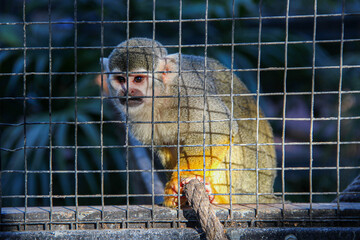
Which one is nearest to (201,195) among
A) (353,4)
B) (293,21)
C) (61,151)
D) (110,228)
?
(110,228)

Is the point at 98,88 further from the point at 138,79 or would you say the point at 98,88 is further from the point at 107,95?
the point at 138,79

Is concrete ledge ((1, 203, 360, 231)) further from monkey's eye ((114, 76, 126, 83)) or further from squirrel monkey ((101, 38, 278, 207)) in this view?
monkey's eye ((114, 76, 126, 83))

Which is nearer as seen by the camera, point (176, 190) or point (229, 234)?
point (229, 234)

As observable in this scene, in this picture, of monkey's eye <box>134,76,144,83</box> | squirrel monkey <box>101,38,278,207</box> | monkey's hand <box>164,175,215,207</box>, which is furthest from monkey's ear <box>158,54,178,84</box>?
monkey's hand <box>164,175,215,207</box>

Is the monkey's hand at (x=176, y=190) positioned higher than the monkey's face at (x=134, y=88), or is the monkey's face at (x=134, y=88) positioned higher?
the monkey's face at (x=134, y=88)

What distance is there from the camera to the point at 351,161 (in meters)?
4.34

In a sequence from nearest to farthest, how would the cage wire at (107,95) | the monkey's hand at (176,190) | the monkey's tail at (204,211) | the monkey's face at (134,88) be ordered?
the monkey's tail at (204,211) < the monkey's hand at (176,190) < the monkey's face at (134,88) < the cage wire at (107,95)

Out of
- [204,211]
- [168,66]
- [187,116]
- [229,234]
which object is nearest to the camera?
[204,211]

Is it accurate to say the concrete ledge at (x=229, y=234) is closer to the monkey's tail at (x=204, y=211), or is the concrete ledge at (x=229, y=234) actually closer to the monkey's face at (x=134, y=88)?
the monkey's tail at (x=204, y=211)

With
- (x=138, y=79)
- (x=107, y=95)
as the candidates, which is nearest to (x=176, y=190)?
(x=138, y=79)

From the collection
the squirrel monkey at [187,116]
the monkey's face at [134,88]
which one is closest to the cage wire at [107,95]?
the squirrel monkey at [187,116]

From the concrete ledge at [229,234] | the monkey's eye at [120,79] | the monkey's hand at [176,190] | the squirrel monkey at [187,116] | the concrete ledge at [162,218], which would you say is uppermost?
the monkey's eye at [120,79]

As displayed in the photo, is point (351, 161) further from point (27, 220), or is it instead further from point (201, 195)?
point (27, 220)

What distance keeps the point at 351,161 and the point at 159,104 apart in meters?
2.68
